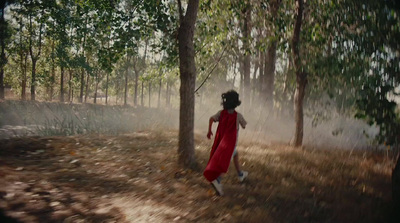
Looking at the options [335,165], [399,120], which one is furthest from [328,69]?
[335,165]

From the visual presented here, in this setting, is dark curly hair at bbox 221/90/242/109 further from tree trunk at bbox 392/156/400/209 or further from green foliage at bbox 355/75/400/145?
green foliage at bbox 355/75/400/145

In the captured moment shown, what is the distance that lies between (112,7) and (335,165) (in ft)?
22.2

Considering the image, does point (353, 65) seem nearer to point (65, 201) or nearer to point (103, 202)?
point (103, 202)

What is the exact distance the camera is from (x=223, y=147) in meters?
4.77

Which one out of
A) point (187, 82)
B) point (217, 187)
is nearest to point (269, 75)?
point (187, 82)

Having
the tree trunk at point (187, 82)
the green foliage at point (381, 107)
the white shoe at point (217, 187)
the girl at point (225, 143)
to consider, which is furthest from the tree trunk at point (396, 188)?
the tree trunk at point (187, 82)

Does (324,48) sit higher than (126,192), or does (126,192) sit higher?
(324,48)

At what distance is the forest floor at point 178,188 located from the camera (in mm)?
3988

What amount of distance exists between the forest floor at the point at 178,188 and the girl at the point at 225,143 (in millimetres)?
383

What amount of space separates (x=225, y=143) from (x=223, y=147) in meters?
0.08

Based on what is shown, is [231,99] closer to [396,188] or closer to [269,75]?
[396,188]

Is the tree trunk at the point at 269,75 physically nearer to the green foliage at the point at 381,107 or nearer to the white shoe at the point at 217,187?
the green foliage at the point at 381,107

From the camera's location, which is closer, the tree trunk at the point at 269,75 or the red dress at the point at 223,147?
the red dress at the point at 223,147

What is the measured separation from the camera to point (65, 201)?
4402 mm
